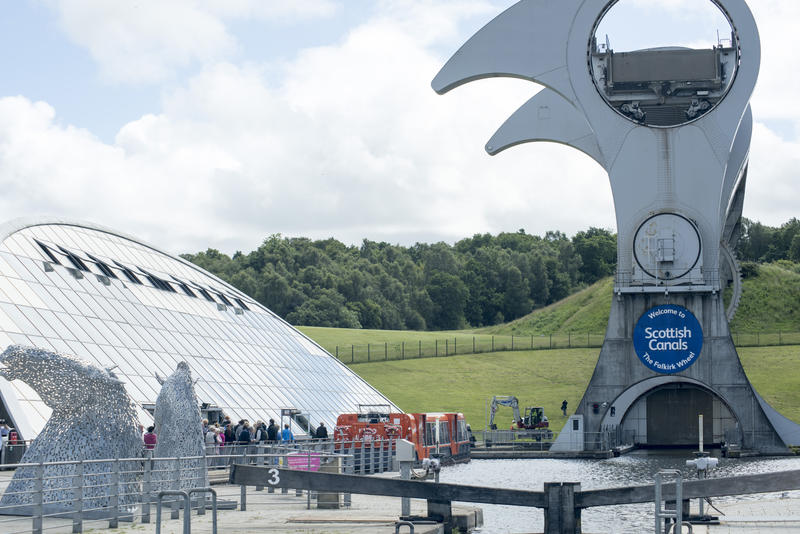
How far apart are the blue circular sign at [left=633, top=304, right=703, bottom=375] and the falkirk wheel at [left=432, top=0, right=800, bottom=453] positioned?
1.8 inches

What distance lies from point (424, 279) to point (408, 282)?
240 centimetres

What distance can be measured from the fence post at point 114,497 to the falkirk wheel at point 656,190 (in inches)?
1207

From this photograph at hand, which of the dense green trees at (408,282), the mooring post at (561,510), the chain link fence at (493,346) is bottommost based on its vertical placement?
the mooring post at (561,510)

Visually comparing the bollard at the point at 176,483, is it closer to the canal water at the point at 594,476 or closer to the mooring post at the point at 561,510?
the canal water at the point at 594,476

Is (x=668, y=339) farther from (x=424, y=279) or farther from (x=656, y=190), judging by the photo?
(x=424, y=279)

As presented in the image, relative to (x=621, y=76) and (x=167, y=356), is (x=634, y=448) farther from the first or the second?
(x=167, y=356)

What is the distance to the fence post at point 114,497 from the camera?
1570 cm

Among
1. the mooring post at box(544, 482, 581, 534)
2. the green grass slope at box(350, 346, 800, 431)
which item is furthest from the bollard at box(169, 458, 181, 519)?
the green grass slope at box(350, 346, 800, 431)

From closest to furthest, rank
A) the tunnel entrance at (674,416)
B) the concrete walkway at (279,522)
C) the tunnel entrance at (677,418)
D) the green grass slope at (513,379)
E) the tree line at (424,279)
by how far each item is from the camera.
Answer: the concrete walkway at (279,522) < the tunnel entrance at (677,418) < the tunnel entrance at (674,416) < the green grass slope at (513,379) < the tree line at (424,279)

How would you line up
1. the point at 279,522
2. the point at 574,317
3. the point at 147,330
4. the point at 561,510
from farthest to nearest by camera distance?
1. the point at 574,317
2. the point at 147,330
3. the point at 279,522
4. the point at 561,510

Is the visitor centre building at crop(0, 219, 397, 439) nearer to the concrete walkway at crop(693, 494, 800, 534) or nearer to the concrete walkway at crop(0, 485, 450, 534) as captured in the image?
the concrete walkway at crop(0, 485, 450, 534)

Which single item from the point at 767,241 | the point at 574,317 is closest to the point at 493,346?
the point at 574,317

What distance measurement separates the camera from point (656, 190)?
4525 cm

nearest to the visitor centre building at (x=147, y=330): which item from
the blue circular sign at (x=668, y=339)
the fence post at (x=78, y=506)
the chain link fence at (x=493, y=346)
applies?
the fence post at (x=78, y=506)
